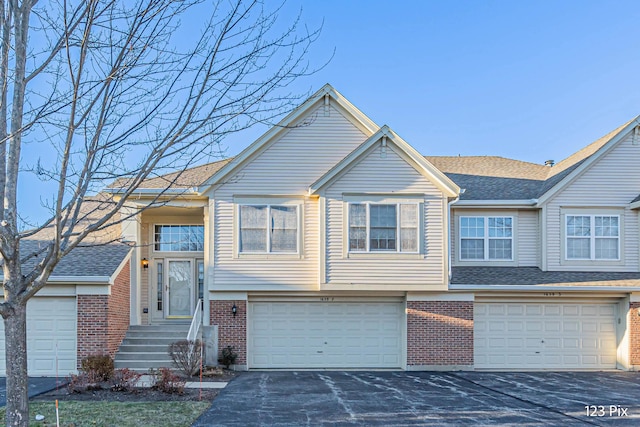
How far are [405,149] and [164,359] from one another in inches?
338

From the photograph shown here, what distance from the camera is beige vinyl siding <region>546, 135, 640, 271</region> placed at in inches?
639

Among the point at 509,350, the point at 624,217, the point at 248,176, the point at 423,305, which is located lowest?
the point at 509,350

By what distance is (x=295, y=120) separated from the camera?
15.7m

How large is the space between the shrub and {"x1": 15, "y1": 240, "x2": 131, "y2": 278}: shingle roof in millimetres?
2669

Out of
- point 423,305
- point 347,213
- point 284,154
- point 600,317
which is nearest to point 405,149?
point 347,213

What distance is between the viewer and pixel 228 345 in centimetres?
1495

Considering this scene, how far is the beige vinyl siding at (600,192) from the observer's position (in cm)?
1623

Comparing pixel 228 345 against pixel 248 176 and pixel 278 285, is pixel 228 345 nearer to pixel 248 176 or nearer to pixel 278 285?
pixel 278 285

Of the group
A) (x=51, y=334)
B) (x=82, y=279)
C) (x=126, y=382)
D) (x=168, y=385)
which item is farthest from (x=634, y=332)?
(x=51, y=334)

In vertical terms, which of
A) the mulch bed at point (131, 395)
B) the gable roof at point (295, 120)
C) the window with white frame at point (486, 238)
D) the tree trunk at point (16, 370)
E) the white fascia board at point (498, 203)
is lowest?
the mulch bed at point (131, 395)

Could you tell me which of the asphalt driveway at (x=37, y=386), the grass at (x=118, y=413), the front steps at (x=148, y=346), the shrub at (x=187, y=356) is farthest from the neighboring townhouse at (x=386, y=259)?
the grass at (x=118, y=413)

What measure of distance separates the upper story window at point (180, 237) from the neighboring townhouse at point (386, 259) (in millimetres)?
277

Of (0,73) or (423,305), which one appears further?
(423,305)

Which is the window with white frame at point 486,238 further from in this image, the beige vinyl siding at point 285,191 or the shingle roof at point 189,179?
the shingle roof at point 189,179
